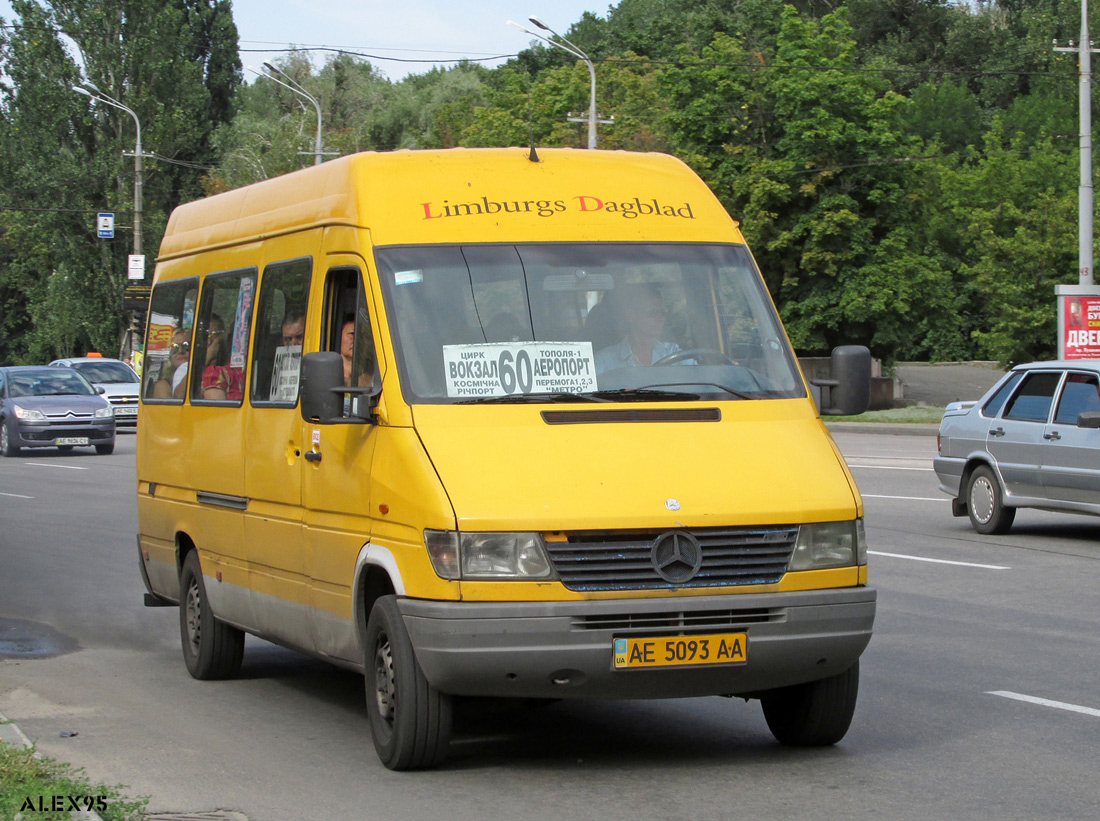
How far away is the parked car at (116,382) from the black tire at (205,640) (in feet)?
101

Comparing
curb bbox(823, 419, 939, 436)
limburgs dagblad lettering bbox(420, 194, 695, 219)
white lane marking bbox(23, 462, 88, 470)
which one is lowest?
white lane marking bbox(23, 462, 88, 470)

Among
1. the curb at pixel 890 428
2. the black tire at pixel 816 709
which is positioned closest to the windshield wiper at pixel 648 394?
the black tire at pixel 816 709

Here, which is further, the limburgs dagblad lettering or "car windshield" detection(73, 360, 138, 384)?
"car windshield" detection(73, 360, 138, 384)

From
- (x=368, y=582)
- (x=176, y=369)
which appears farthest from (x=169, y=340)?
(x=368, y=582)

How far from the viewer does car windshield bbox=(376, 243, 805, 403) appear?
6.68m

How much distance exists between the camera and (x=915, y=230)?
148 feet

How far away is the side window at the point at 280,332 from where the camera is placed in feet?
25.2

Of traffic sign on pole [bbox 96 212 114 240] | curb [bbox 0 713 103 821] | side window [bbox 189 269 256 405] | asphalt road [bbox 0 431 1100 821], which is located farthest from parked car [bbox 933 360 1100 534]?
traffic sign on pole [bbox 96 212 114 240]

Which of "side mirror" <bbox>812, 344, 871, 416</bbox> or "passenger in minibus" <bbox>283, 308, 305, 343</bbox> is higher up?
"passenger in minibus" <bbox>283, 308, 305, 343</bbox>

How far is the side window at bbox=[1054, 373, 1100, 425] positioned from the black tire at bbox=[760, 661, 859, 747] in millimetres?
8891

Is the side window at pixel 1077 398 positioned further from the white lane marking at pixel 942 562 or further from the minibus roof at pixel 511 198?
the minibus roof at pixel 511 198

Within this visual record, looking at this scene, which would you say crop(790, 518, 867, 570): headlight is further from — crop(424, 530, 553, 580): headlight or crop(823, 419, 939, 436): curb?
crop(823, 419, 939, 436): curb

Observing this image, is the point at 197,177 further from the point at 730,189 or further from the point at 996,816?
the point at 996,816

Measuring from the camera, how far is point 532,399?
659 cm
